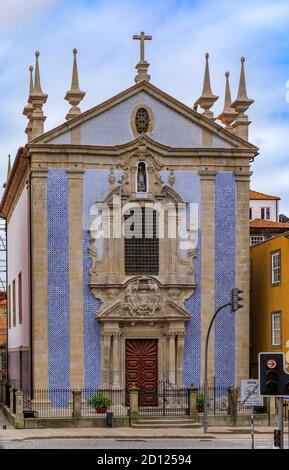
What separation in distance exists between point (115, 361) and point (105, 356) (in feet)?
1.40

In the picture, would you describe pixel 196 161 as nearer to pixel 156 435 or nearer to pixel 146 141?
pixel 146 141

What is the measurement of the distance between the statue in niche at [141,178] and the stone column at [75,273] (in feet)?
7.50

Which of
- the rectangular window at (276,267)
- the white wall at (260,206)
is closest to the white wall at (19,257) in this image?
the rectangular window at (276,267)

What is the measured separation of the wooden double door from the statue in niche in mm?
5854

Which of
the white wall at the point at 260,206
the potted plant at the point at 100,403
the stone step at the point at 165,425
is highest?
the white wall at the point at 260,206

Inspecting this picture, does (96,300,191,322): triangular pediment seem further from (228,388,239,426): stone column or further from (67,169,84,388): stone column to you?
(228,388,239,426): stone column

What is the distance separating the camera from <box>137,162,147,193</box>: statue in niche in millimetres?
43000

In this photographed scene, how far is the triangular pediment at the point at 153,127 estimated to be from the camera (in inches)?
1683

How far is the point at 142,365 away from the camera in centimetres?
4275

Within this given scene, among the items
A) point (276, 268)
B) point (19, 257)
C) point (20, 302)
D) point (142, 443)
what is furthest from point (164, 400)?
point (19, 257)

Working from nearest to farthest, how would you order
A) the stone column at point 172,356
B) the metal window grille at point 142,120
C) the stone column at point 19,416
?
the stone column at point 19,416, the stone column at point 172,356, the metal window grille at point 142,120

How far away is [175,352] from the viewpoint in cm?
4250

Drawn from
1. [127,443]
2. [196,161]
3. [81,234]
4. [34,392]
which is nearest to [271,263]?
[196,161]

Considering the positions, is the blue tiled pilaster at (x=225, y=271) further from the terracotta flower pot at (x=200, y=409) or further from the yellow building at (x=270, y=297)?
the yellow building at (x=270, y=297)
